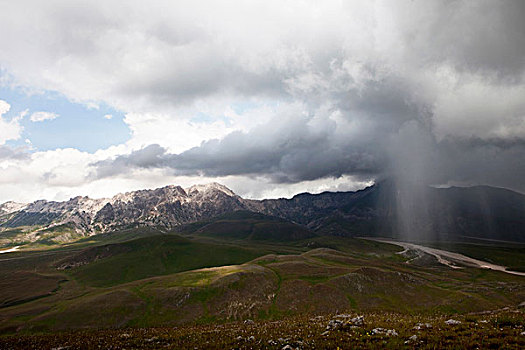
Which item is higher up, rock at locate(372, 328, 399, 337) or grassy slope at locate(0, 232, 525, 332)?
rock at locate(372, 328, 399, 337)

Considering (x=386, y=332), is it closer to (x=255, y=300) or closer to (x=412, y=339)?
(x=412, y=339)

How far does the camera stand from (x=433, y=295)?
99938mm

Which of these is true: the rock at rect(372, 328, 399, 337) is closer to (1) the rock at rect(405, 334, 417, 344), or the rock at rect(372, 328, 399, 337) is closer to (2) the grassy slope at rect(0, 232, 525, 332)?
(1) the rock at rect(405, 334, 417, 344)

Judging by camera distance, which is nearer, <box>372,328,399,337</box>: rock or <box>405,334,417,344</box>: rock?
<box>405,334,417,344</box>: rock

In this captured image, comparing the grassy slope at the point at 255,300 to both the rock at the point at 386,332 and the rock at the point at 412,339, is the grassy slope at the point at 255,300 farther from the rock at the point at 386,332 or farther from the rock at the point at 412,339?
the rock at the point at 412,339

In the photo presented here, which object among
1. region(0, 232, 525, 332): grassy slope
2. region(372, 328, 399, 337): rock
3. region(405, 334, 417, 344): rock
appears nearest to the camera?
region(405, 334, 417, 344): rock

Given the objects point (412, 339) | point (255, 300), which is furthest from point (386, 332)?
point (255, 300)

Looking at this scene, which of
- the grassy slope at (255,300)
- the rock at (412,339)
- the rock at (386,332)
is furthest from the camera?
the grassy slope at (255,300)

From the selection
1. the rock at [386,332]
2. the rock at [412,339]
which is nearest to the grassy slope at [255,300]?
the rock at [386,332]

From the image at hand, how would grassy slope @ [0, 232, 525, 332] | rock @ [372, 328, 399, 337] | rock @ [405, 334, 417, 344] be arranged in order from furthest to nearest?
grassy slope @ [0, 232, 525, 332]
rock @ [372, 328, 399, 337]
rock @ [405, 334, 417, 344]

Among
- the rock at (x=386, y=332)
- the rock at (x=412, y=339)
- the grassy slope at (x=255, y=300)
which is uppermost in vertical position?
the rock at (x=412, y=339)

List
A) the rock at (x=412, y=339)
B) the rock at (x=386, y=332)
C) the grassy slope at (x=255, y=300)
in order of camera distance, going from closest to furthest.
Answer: the rock at (x=412, y=339), the rock at (x=386, y=332), the grassy slope at (x=255, y=300)

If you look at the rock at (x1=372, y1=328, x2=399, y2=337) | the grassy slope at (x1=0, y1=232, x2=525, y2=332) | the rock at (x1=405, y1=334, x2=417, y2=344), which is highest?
the rock at (x1=405, y1=334, x2=417, y2=344)

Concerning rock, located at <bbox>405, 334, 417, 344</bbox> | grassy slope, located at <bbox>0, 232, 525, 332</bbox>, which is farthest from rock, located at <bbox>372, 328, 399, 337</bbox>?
grassy slope, located at <bbox>0, 232, 525, 332</bbox>
